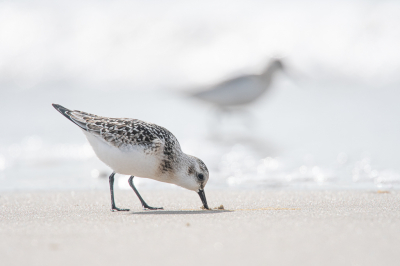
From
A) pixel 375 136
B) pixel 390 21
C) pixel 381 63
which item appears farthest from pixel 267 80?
pixel 390 21

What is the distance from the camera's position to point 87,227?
342 cm

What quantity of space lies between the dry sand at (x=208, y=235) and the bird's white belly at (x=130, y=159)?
16.5 inches

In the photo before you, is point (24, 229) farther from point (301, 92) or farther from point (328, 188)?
point (301, 92)

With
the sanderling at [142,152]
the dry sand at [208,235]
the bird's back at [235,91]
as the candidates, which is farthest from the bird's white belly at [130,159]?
the bird's back at [235,91]

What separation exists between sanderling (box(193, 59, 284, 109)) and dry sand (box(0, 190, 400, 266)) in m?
7.97

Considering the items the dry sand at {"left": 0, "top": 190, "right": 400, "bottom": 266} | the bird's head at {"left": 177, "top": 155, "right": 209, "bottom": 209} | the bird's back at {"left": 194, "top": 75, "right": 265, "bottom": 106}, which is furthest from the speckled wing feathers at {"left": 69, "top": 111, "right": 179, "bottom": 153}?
the bird's back at {"left": 194, "top": 75, "right": 265, "bottom": 106}

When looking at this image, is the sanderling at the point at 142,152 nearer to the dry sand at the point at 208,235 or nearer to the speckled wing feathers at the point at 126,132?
the speckled wing feathers at the point at 126,132

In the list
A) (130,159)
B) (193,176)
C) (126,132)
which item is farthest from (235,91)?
(130,159)

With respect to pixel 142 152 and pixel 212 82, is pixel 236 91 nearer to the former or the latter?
pixel 212 82

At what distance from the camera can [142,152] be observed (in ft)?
14.6

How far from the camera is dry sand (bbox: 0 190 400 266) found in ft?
8.28

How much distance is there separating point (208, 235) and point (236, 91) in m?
9.84

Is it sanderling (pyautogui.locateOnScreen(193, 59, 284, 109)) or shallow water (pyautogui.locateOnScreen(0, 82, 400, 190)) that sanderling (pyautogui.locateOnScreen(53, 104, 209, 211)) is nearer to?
shallow water (pyautogui.locateOnScreen(0, 82, 400, 190))

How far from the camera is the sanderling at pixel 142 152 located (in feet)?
14.7
